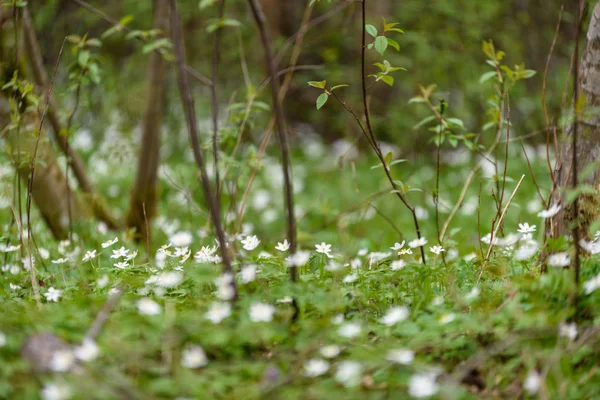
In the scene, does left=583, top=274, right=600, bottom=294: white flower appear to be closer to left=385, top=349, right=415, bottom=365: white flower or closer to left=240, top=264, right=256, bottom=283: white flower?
left=385, top=349, right=415, bottom=365: white flower

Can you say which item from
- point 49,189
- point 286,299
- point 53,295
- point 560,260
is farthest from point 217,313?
point 49,189

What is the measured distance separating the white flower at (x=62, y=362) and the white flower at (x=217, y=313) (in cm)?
35

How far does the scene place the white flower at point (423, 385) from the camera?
4.40 ft

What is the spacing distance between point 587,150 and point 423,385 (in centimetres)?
111

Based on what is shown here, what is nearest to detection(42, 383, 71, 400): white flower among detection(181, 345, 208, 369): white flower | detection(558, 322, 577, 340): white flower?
detection(181, 345, 208, 369): white flower

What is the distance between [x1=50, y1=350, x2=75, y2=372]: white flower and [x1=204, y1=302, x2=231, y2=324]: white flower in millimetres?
345

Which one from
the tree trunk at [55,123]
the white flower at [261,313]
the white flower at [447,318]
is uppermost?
the tree trunk at [55,123]

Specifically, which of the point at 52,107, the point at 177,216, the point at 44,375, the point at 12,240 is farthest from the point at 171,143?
the point at 44,375

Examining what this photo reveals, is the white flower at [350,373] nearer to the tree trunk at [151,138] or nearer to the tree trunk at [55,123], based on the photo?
the tree trunk at [55,123]

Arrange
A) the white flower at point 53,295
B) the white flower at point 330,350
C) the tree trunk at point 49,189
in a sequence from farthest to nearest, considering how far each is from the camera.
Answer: the tree trunk at point 49,189
the white flower at point 53,295
the white flower at point 330,350

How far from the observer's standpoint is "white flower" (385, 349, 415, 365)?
→ 1.43m

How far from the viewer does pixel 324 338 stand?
1.59 metres

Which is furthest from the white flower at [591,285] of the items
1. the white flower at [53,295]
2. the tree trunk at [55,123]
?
the tree trunk at [55,123]

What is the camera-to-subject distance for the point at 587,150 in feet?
6.63
